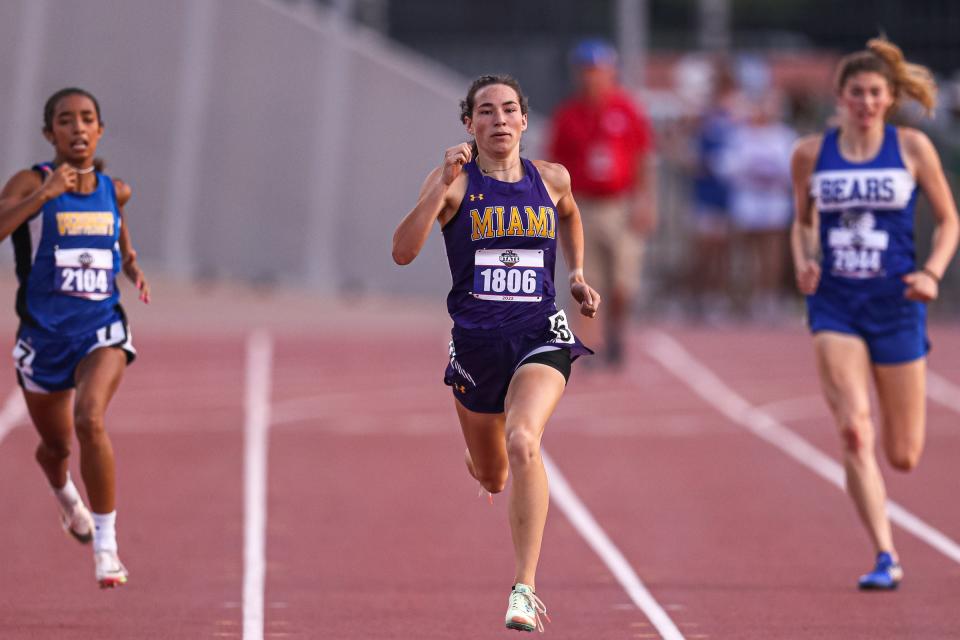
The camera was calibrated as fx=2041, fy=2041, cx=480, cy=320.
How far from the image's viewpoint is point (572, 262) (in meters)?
7.46

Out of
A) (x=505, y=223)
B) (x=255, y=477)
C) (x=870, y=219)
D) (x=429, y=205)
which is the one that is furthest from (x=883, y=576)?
(x=255, y=477)

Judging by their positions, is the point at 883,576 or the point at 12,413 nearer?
the point at 883,576

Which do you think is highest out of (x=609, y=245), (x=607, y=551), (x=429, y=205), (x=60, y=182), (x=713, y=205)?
(x=713, y=205)

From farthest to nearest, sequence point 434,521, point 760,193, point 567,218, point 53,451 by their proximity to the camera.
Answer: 1. point 760,193
2. point 434,521
3. point 53,451
4. point 567,218

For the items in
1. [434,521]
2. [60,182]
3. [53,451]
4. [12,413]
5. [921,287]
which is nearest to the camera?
[60,182]

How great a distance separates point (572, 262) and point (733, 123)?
1391 centimetres

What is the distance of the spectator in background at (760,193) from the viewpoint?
69.1 feet

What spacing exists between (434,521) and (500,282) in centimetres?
365

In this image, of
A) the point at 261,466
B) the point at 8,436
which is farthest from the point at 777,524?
the point at 8,436

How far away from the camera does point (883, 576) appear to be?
855 centimetres

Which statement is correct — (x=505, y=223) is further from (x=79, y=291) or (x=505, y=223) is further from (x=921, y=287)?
(x=921, y=287)

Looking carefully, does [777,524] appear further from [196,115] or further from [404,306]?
[404,306]

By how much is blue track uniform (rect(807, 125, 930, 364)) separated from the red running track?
108 centimetres

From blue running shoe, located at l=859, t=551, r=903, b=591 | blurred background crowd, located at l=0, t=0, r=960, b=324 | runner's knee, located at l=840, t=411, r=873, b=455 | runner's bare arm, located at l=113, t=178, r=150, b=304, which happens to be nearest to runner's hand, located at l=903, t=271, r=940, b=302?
runner's knee, located at l=840, t=411, r=873, b=455
